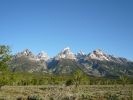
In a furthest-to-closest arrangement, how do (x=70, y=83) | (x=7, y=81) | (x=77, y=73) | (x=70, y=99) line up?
(x=70, y=83) → (x=77, y=73) → (x=7, y=81) → (x=70, y=99)

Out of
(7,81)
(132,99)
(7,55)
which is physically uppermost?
(7,55)

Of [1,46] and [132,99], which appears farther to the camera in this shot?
[1,46]

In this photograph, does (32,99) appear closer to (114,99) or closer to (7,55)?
(7,55)

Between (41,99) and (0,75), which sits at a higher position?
(0,75)

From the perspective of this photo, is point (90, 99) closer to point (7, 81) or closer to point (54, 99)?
point (54, 99)

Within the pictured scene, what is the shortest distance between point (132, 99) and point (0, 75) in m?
28.3

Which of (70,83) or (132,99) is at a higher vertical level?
(70,83)

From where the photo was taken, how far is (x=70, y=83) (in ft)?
620

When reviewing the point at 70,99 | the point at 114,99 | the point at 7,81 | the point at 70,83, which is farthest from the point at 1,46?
the point at 70,83

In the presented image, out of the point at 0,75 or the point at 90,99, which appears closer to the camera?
the point at 90,99

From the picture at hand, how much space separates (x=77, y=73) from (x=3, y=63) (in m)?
84.1

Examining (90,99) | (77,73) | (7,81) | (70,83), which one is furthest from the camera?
(70,83)

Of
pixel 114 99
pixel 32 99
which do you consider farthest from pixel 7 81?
pixel 114 99

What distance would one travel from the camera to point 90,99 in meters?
54.8
